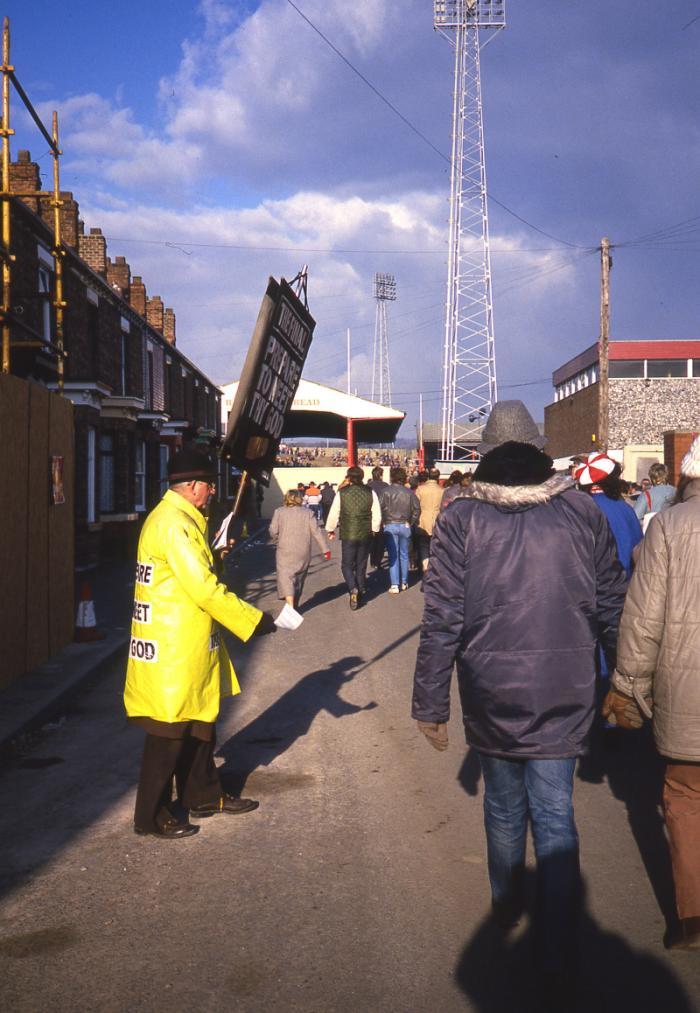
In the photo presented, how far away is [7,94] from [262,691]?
6.53m

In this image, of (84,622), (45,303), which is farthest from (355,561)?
(45,303)

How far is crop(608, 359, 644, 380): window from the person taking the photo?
4475cm

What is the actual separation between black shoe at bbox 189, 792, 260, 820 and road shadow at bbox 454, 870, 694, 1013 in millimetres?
1743

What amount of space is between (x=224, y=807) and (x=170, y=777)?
473 millimetres

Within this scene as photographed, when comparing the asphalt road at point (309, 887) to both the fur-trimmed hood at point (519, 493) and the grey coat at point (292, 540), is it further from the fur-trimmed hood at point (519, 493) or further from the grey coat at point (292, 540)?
the grey coat at point (292, 540)

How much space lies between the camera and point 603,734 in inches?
242

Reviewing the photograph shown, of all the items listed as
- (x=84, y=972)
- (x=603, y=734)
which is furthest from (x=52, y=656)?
(x=84, y=972)

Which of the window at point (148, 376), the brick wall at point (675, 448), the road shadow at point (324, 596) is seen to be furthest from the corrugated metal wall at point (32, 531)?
the brick wall at point (675, 448)

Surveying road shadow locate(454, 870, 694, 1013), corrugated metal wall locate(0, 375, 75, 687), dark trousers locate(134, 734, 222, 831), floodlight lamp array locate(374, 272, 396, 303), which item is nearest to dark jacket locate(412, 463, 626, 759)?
road shadow locate(454, 870, 694, 1013)

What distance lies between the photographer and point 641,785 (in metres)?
5.36

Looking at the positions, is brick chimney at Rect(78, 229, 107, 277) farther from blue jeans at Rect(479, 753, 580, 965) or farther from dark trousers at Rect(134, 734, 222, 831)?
blue jeans at Rect(479, 753, 580, 965)

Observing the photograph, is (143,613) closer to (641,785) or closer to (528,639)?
(528,639)

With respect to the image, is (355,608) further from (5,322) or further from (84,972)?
(84,972)

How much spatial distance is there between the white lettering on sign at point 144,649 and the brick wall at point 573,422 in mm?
34529
